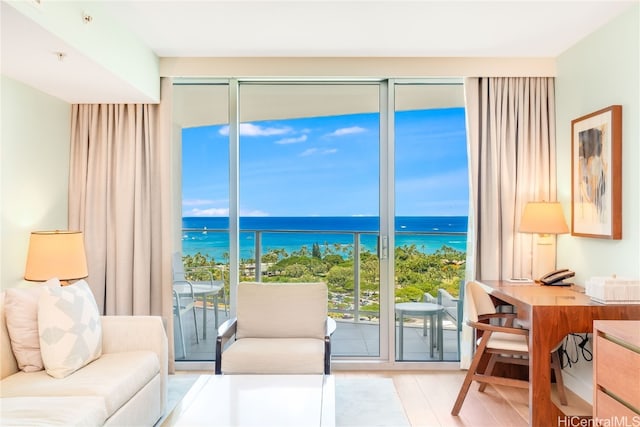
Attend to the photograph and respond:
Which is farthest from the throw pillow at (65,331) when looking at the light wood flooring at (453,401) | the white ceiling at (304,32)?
the light wood flooring at (453,401)

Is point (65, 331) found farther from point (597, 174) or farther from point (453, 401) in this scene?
point (597, 174)

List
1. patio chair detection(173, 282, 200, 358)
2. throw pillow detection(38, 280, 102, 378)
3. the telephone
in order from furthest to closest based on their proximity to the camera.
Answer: patio chair detection(173, 282, 200, 358)
the telephone
throw pillow detection(38, 280, 102, 378)

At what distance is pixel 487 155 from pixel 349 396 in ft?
7.30

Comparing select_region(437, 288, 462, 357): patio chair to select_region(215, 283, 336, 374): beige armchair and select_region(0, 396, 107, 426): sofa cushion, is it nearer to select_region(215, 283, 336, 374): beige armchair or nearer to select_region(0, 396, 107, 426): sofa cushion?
select_region(215, 283, 336, 374): beige armchair

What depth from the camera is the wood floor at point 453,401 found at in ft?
10.5

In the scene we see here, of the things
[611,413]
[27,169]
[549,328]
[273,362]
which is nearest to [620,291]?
[549,328]

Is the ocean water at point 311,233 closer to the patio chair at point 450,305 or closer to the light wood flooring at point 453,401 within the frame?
the patio chair at point 450,305

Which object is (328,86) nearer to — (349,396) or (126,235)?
(126,235)

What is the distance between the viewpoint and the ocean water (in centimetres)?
432

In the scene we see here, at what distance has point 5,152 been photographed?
3275 mm

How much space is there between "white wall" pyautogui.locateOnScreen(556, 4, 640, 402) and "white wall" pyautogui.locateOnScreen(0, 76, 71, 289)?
3.94 meters

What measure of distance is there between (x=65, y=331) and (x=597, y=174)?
3.48m

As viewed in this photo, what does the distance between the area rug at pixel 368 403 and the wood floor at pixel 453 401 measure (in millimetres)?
75

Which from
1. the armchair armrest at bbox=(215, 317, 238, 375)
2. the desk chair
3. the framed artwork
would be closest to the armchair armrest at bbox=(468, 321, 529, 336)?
the desk chair
